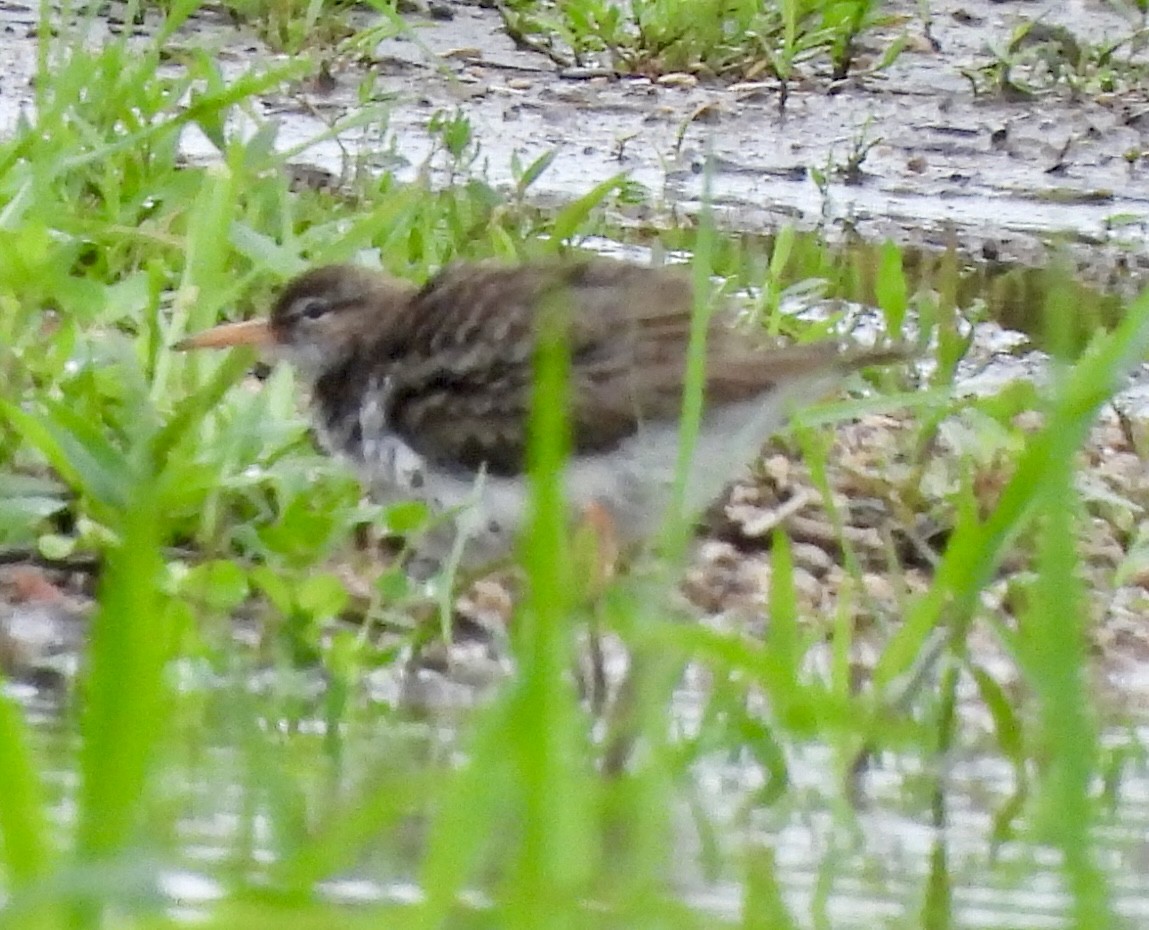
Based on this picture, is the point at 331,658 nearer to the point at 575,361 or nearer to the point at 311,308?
the point at 575,361

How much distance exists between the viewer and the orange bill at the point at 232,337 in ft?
Answer: 13.7

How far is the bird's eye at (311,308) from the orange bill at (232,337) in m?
0.07

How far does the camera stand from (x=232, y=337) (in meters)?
4.33

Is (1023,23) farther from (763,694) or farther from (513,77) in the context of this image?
(763,694)

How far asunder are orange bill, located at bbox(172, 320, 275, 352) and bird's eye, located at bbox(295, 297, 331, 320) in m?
0.07

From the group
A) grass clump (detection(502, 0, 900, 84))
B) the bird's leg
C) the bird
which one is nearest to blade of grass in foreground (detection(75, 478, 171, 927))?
the bird's leg

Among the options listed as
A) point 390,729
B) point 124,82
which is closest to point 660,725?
point 390,729

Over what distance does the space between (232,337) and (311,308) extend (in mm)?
312

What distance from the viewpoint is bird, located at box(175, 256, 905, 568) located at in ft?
13.2

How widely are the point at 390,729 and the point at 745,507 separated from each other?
1.48 metres

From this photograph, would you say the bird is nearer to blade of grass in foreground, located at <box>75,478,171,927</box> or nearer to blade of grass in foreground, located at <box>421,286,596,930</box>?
blade of grass in foreground, located at <box>421,286,596,930</box>

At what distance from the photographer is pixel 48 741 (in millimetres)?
2766

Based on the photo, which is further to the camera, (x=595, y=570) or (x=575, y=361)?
(x=575, y=361)

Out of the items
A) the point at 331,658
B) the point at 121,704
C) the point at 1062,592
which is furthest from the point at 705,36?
the point at 121,704
